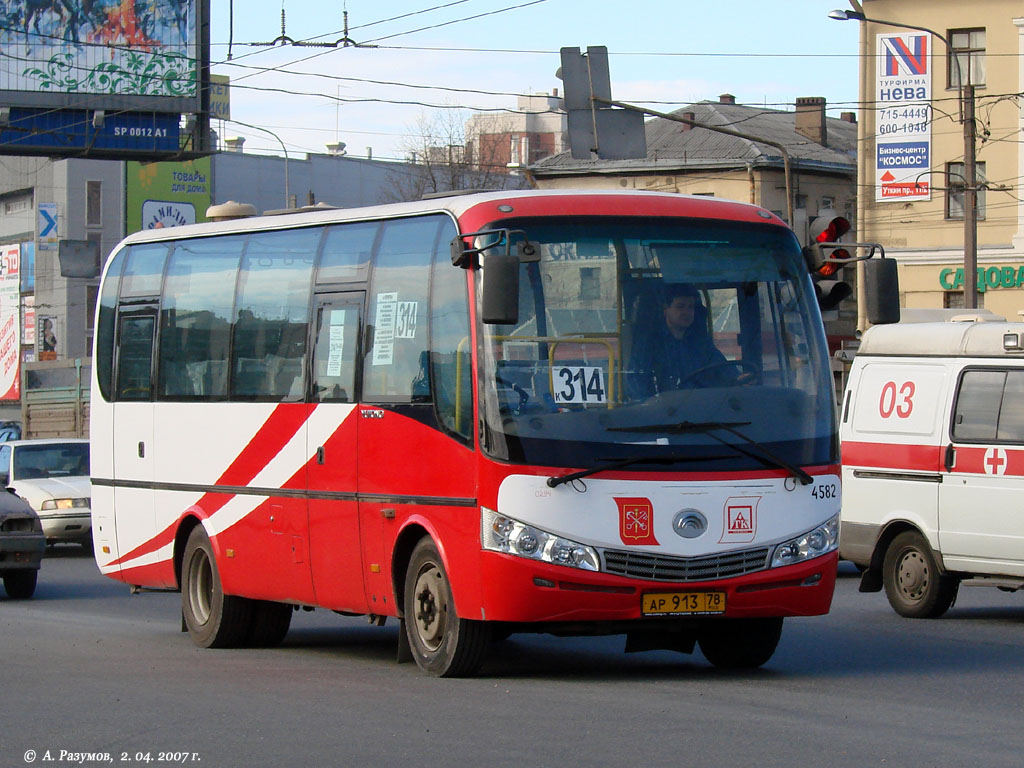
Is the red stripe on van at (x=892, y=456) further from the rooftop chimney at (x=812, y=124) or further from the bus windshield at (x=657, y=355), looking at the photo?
the rooftop chimney at (x=812, y=124)

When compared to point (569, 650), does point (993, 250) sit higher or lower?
higher

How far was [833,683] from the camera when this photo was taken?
10633 millimetres

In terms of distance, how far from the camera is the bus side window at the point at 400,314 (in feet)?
36.8

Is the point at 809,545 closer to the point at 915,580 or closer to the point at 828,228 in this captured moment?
the point at 828,228

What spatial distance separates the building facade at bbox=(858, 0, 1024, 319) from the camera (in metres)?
47.5

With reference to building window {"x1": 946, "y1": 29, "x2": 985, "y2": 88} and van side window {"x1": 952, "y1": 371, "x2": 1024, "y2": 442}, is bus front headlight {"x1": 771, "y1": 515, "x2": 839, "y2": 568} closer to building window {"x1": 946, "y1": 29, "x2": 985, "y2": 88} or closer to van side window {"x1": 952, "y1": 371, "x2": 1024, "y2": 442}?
van side window {"x1": 952, "y1": 371, "x2": 1024, "y2": 442}

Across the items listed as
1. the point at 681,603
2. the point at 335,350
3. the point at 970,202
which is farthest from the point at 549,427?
the point at 970,202

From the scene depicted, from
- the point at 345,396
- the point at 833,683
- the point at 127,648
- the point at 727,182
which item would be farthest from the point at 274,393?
the point at 727,182

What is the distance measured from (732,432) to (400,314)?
227 cm

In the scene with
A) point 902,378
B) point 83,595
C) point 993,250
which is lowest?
point 83,595

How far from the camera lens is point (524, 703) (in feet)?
31.5

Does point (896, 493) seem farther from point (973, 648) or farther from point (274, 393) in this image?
point (274, 393)

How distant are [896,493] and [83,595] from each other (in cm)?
913

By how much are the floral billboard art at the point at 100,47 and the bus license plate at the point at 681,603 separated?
3322 cm
